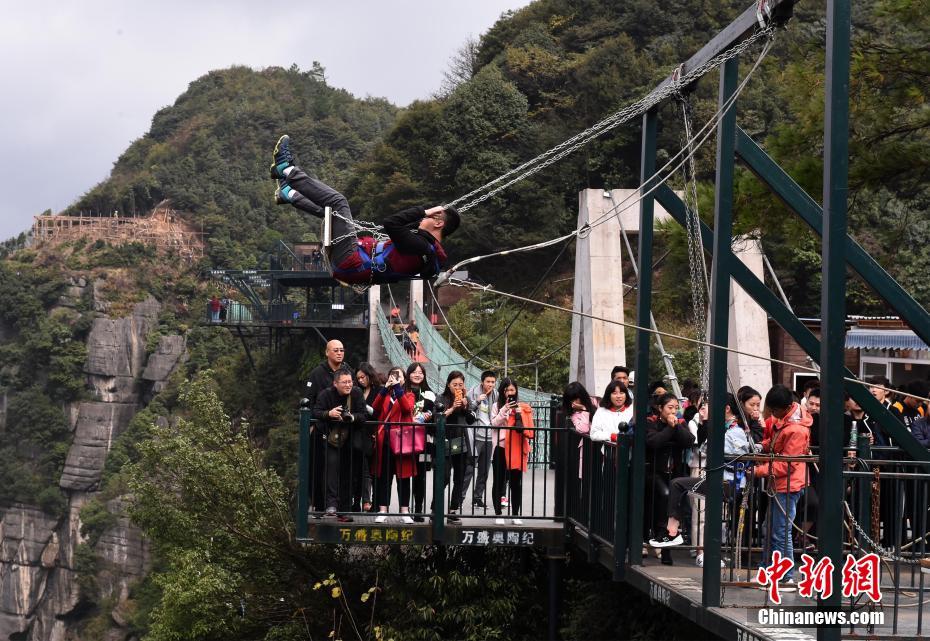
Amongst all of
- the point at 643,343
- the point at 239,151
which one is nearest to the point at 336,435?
the point at 643,343

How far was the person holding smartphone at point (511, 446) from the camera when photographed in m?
8.63

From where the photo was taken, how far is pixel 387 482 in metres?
8.38

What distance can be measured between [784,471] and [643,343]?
6.56 ft

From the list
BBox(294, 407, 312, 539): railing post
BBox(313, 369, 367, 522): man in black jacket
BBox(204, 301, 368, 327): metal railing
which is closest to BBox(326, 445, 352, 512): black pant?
BBox(313, 369, 367, 522): man in black jacket

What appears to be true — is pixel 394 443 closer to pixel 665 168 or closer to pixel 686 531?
pixel 686 531

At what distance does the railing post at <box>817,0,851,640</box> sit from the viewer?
5.27m

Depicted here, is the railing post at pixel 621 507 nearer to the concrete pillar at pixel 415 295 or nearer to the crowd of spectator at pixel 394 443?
the crowd of spectator at pixel 394 443

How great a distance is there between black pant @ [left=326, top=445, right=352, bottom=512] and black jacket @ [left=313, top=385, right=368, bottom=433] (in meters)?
0.20

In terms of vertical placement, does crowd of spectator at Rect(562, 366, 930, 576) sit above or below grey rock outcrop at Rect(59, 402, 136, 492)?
above

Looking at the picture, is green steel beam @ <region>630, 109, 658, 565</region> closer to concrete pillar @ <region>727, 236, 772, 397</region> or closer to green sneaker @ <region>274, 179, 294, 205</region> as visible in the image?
green sneaker @ <region>274, 179, 294, 205</region>

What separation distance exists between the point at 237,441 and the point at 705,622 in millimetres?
12790

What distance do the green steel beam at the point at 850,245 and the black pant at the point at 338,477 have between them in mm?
3516

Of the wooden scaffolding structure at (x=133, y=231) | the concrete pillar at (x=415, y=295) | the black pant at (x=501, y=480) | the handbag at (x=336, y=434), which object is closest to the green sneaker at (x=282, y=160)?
the handbag at (x=336, y=434)

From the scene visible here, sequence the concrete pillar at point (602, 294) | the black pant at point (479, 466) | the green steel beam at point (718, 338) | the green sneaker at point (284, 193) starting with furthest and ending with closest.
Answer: the concrete pillar at point (602, 294) → the black pant at point (479, 466) → the green sneaker at point (284, 193) → the green steel beam at point (718, 338)
